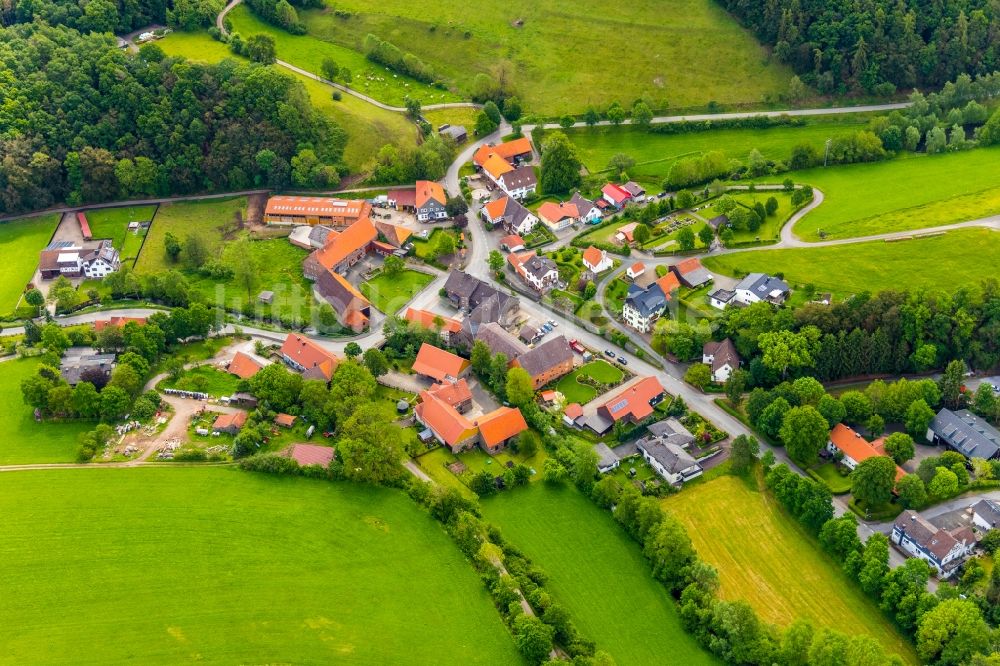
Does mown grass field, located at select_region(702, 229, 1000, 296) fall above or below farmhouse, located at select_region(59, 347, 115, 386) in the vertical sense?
above

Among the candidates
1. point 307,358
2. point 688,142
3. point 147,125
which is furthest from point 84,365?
point 688,142

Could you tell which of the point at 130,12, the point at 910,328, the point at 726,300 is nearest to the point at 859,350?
the point at 910,328

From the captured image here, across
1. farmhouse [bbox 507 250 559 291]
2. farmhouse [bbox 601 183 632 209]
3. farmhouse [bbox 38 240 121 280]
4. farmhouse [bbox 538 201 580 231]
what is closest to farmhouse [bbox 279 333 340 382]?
farmhouse [bbox 507 250 559 291]

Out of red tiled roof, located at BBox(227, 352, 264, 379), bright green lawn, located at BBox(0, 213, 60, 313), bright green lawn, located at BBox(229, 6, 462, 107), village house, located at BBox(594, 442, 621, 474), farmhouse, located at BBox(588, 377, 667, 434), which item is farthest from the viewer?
bright green lawn, located at BBox(229, 6, 462, 107)

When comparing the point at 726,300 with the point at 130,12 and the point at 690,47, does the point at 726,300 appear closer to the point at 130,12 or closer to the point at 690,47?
the point at 690,47

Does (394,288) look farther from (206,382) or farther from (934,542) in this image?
(934,542)

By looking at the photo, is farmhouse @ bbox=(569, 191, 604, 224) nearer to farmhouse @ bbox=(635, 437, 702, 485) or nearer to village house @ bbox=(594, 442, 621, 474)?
village house @ bbox=(594, 442, 621, 474)
